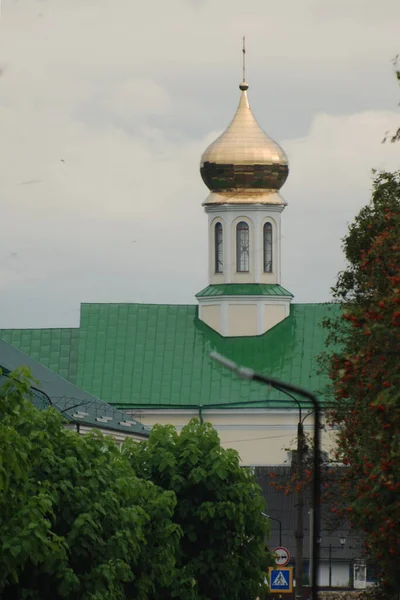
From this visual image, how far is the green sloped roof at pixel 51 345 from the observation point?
8894cm

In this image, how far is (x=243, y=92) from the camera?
88.8 meters

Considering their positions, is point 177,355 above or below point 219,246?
below

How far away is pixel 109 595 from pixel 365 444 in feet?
15.0

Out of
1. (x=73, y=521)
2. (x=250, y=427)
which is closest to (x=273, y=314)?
(x=250, y=427)

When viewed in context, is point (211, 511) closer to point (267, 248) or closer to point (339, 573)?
point (339, 573)

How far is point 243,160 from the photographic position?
284 feet

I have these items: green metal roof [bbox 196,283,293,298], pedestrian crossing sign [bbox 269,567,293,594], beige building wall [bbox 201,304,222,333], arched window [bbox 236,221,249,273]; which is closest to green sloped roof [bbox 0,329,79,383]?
beige building wall [bbox 201,304,222,333]

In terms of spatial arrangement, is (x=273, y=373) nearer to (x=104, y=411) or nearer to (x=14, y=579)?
(x=104, y=411)

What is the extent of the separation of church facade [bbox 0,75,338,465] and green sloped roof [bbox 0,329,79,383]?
4 cm

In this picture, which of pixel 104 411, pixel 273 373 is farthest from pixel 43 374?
pixel 273 373

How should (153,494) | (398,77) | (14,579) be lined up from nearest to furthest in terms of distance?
(398,77) → (14,579) → (153,494)

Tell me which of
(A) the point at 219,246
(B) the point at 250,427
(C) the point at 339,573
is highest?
(A) the point at 219,246

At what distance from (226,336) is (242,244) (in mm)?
4125

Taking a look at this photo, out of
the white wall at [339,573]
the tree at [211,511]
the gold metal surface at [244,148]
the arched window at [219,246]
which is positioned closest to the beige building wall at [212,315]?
the arched window at [219,246]
